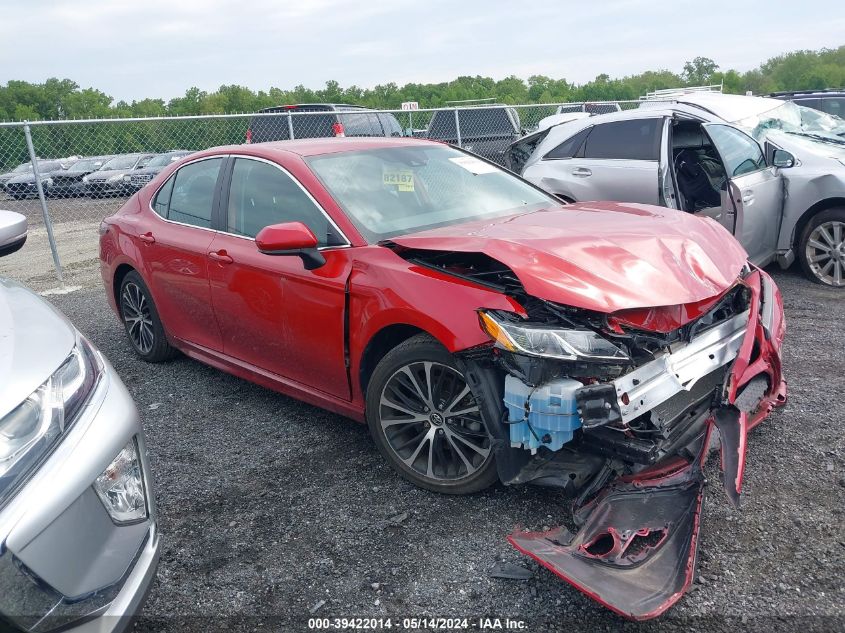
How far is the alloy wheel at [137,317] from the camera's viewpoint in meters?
5.10

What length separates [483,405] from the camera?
9.21 ft

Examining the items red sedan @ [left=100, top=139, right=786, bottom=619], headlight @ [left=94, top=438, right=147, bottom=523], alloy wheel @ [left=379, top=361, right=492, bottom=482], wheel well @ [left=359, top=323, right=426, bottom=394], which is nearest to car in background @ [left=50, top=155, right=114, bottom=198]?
red sedan @ [left=100, top=139, right=786, bottom=619]

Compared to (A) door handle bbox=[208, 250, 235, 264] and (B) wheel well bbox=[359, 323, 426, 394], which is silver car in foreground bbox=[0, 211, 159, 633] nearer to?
(B) wheel well bbox=[359, 323, 426, 394]

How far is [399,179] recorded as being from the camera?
3928 millimetres

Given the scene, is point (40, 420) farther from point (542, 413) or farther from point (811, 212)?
point (811, 212)

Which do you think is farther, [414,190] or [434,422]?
[414,190]

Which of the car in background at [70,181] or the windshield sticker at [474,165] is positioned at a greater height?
the windshield sticker at [474,165]

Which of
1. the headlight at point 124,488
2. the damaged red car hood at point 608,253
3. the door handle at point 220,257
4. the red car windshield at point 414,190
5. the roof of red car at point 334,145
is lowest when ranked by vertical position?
the headlight at point 124,488

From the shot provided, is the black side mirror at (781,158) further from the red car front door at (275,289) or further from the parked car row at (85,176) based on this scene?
the parked car row at (85,176)

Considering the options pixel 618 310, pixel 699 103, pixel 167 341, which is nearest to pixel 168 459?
pixel 167 341

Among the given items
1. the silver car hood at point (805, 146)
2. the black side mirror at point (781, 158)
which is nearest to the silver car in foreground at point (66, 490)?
the black side mirror at point (781, 158)

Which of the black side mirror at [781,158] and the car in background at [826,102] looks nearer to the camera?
the black side mirror at [781,158]

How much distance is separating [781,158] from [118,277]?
18.9ft

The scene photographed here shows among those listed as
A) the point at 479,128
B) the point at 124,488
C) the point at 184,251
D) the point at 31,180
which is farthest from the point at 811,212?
the point at 31,180
